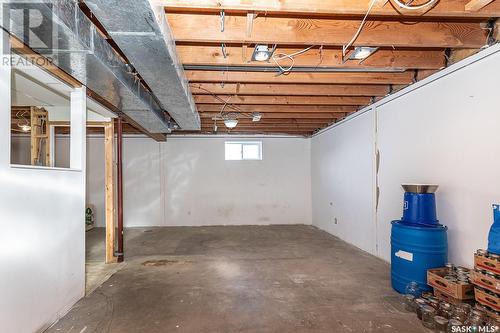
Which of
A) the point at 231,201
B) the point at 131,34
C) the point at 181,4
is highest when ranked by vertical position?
the point at 181,4

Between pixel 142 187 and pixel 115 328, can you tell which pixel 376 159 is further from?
pixel 142 187

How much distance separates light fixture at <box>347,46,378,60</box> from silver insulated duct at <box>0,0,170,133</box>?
2131 millimetres

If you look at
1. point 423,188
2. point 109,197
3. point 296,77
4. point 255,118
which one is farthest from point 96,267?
point 423,188

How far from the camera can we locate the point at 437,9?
180 centimetres

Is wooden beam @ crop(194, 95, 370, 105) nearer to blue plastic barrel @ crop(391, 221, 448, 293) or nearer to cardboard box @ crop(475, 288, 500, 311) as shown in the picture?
blue plastic barrel @ crop(391, 221, 448, 293)

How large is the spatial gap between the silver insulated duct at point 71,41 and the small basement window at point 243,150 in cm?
424

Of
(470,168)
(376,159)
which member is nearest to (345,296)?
(470,168)

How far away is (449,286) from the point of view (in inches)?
85.2

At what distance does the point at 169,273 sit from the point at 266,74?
2.79 meters

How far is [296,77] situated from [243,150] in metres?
4.10

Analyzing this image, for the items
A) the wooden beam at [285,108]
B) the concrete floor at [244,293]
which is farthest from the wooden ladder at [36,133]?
the wooden beam at [285,108]

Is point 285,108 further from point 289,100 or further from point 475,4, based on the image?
point 475,4

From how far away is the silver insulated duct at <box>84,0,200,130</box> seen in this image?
1.40 metres

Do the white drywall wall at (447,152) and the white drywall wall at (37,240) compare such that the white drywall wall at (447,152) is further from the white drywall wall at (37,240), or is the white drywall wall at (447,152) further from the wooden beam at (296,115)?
the white drywall wall at (37,240)
